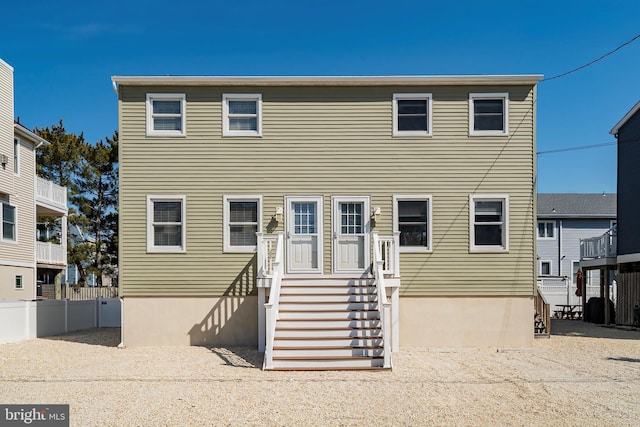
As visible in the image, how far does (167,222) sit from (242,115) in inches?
132

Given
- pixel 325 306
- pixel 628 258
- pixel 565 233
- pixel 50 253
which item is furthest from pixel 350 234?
pixel 565 233

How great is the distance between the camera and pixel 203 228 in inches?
607

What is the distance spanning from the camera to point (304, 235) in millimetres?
15422

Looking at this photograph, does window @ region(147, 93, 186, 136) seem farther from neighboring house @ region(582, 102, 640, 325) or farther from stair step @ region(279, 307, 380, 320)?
neighboring house @ region(582, 102, 640, 325)

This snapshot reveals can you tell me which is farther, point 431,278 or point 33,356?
point 431,278

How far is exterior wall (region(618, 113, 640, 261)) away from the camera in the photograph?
21781mm

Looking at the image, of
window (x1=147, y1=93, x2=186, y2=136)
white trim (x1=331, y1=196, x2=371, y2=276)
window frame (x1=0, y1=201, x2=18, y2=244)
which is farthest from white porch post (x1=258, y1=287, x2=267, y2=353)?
window frame (x1=0, y1=201, x2=18, y2=244)

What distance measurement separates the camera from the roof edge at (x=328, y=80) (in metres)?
15.3

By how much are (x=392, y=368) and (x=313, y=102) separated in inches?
286

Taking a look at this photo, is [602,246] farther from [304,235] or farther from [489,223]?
[304,235]

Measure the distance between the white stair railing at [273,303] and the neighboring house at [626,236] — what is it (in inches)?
537

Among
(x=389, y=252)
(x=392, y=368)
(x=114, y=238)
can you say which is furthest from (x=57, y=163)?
(x=392, y=368)

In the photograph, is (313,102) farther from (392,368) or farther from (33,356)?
(33,356)

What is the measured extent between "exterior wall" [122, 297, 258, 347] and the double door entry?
1633 mm
